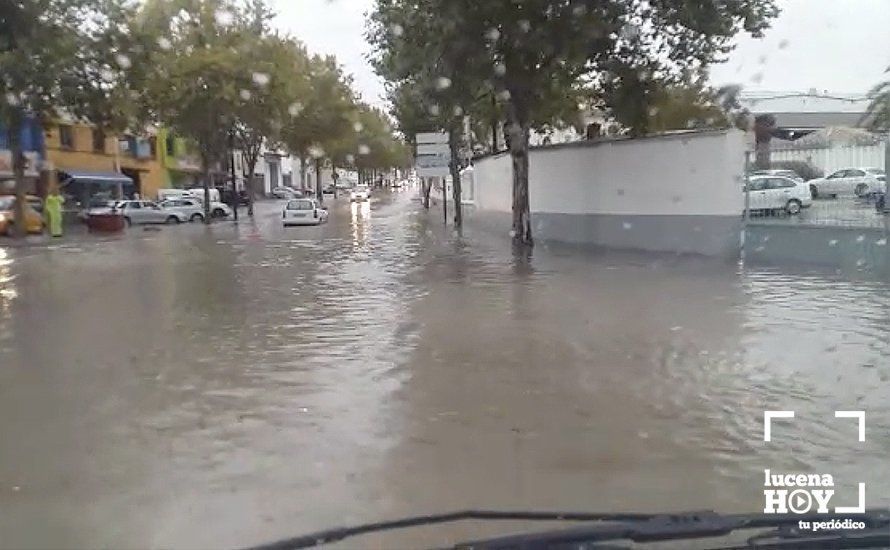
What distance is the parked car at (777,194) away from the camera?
54.0ft

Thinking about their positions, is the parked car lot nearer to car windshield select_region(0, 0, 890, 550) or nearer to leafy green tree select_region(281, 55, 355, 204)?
car windshield select_region(0, 0, 890, 550)

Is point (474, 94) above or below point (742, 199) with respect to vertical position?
above

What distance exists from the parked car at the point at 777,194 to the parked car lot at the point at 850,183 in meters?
0.22

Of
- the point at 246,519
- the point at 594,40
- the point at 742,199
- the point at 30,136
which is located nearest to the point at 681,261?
the point at 742,199

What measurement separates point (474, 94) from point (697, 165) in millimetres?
5233

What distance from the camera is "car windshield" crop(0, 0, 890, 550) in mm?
5430

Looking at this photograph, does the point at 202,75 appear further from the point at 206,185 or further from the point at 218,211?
the point at 218,211

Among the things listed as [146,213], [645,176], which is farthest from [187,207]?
[645,176]

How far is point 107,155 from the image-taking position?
191ft

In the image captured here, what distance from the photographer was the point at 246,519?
498 centimetres

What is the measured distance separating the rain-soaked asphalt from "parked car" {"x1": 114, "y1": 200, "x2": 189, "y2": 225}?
31661mm

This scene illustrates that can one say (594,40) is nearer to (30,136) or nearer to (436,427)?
(436,427)

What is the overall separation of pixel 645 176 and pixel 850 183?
6.08 metres

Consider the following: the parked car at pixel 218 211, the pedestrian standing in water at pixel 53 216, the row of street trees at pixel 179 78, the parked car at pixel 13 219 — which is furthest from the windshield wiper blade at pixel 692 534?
the parked car at pixel 218 211
